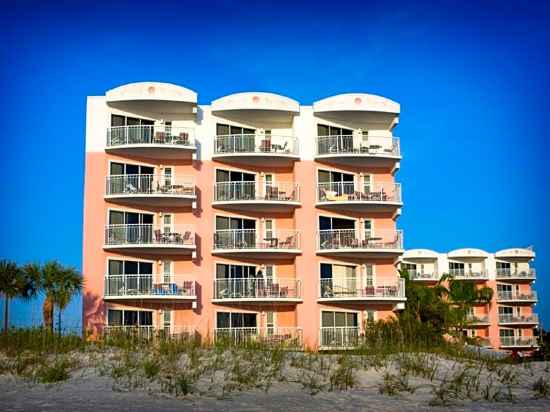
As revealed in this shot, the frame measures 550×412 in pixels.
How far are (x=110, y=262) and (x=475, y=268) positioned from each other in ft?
164

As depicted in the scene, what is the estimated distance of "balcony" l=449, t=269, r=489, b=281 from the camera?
7775 centimetres

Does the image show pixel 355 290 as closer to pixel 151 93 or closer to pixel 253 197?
pixel 253 197

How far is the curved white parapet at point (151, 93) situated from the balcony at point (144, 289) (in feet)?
34.3

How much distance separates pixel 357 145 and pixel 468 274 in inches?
1548

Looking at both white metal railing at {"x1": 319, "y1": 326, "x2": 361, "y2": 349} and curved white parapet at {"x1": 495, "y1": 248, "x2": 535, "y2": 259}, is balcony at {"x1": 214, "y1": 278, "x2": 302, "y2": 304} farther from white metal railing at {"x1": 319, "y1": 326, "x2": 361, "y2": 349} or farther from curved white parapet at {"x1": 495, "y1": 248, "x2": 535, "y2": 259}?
curved white parapet at {"x1": 495, "y1": 248, "x2": 535, "y2": 259}

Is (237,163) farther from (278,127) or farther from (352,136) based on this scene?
(352,136)

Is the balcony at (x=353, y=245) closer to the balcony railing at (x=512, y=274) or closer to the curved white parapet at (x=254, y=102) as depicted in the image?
the curved white parapet at (x=254, y=102)

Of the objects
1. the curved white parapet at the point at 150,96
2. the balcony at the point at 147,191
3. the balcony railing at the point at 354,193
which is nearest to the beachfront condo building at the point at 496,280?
the balcony railing at the point at 354,193

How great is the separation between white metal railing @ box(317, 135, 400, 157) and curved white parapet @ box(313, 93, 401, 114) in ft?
5.84

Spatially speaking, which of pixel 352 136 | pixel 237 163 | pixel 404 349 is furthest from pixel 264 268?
pixel 404 349

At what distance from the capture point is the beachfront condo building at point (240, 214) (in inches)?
1630

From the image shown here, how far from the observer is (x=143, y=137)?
4209 cm

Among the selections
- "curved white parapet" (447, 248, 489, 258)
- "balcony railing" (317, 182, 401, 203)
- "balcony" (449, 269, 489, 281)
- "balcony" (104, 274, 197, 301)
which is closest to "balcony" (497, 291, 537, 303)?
"balcony" (449, 269, 489, 281)

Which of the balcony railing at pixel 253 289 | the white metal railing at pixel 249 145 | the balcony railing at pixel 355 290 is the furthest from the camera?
the white metal railing at pixel 249 145
